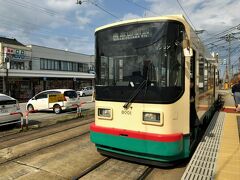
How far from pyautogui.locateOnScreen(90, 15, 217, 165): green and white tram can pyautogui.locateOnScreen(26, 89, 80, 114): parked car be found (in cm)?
1299

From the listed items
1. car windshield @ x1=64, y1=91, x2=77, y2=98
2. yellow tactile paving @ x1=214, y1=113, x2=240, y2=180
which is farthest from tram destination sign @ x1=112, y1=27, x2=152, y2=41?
car windshield @ x1=64, y1=91, x2=77, y2=98

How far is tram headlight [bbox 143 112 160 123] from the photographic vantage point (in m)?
5.49

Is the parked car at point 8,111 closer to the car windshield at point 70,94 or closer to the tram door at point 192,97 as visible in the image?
the car windshield at point 70,94

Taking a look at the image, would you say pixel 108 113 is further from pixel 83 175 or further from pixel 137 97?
pixel 83 175

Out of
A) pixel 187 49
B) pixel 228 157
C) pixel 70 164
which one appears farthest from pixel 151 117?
pixel 228 157

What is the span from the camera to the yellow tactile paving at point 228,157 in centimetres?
525

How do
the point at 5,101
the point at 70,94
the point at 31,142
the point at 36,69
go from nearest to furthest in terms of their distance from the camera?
the point at 31,142 < the point at 5,101 < the point at 70,94 < the point at 36,69

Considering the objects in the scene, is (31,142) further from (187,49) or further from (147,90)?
(187,49)

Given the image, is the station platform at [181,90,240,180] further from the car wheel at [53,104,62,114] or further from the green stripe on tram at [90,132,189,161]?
the car wheel at [53,104,62,114]

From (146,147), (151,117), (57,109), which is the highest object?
(151,117)

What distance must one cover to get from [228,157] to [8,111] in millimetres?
9217

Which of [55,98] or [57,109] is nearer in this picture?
[57,109]

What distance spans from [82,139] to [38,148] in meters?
1.54

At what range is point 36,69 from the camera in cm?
5100
